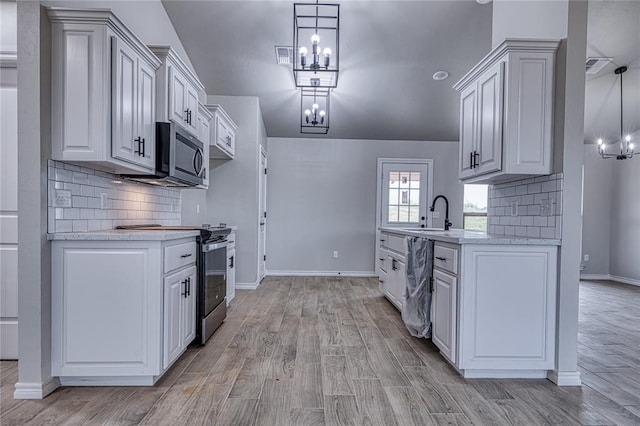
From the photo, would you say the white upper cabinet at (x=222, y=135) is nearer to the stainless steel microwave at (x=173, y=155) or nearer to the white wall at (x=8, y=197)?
the stainless steel microwave at (x=173, y=155)

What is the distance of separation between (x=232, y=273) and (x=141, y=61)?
8.14 ft

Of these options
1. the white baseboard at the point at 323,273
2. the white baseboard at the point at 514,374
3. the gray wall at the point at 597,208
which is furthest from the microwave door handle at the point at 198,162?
the gray wall at the point at 597,208

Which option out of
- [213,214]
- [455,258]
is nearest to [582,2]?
[455,258]

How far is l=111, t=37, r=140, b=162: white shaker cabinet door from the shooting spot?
2.04m

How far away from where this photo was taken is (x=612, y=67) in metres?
4.48

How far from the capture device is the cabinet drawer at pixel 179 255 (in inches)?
85.1

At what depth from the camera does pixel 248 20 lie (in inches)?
151

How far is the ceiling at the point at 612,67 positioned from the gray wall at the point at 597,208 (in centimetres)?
48

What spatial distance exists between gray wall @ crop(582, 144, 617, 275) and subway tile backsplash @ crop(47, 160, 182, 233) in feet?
22.0


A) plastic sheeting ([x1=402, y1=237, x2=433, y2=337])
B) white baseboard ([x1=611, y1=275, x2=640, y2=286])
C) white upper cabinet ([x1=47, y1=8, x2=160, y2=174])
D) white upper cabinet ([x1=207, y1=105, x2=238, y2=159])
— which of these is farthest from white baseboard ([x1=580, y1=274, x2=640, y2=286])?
white upper cabinet ([x1=47, y1=8, x2=160, y2=174])

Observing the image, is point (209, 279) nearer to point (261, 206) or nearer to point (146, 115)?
point (146, 115)

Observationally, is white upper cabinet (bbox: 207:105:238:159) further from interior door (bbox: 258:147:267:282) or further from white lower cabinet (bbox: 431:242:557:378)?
white lower cabinet (bbox: 431:242:557:378)

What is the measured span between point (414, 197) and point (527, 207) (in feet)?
12.0

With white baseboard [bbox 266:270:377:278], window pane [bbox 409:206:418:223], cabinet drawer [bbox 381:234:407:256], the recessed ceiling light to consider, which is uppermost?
the recessed ceiling light
